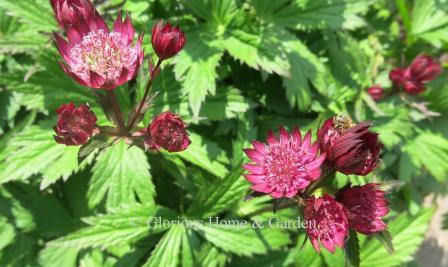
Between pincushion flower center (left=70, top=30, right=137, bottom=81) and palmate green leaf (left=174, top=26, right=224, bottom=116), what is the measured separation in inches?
14.8

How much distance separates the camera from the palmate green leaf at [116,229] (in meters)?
1.85

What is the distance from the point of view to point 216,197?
1.97 meters

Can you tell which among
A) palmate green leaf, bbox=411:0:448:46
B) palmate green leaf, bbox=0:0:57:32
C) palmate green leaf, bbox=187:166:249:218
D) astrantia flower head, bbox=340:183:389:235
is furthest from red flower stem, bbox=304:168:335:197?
palmate green leaf, bbox=411:0:448:46

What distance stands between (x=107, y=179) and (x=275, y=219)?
80 cm

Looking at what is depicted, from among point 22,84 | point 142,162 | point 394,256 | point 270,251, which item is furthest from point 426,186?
point 22,84

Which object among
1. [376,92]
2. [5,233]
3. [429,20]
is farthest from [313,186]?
[429,20]

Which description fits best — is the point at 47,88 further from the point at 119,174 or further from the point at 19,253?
the point at 19,253

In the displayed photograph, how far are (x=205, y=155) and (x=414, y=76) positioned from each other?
48.9 inches

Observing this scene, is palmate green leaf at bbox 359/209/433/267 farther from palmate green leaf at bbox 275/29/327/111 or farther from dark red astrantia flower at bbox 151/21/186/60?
dark red astrantia flower at bbox 151/21/186/60

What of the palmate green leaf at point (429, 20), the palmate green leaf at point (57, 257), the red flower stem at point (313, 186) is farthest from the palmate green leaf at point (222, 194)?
the palmate green leaf at point (429, 20)

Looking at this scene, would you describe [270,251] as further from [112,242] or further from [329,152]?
[329,152]

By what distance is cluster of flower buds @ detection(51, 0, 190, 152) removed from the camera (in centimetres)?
146

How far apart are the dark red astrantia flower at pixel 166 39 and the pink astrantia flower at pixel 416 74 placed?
1.45m

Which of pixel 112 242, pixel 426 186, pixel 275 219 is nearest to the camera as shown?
pixel 112 242
